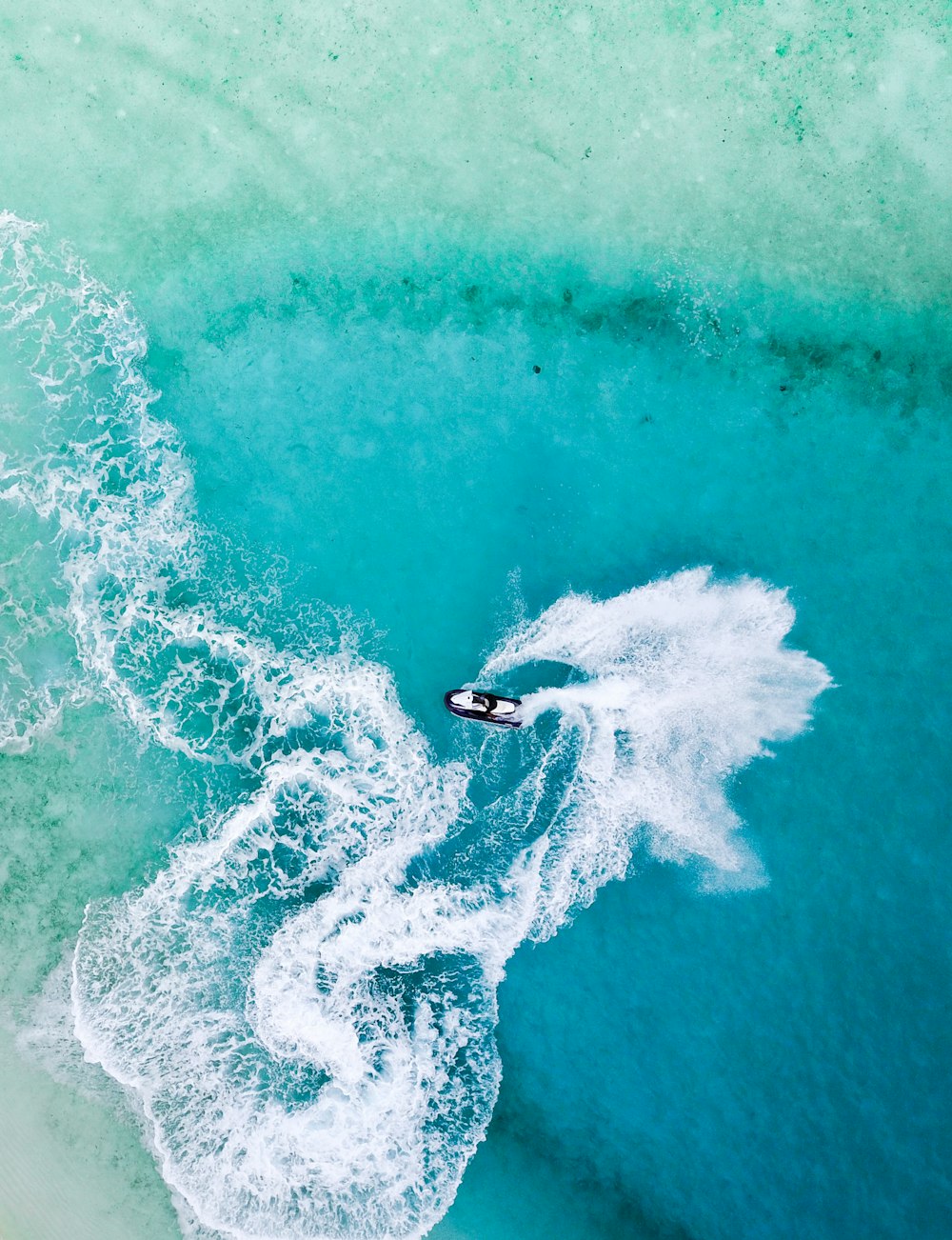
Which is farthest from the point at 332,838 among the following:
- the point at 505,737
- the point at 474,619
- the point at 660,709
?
the point at 660,709

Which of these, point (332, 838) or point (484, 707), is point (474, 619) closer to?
point (484, 707)

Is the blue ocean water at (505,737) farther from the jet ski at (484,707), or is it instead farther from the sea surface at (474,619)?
the jet ski at (484,707)

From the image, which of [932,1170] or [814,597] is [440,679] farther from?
[932,1170]

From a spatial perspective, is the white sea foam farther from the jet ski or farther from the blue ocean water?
the jet ski

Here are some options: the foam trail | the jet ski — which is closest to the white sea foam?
the foam trail

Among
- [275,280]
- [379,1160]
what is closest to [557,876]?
[379,1160]

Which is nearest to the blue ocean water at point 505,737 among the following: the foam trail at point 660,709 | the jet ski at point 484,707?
the foam trail at point 660,709
